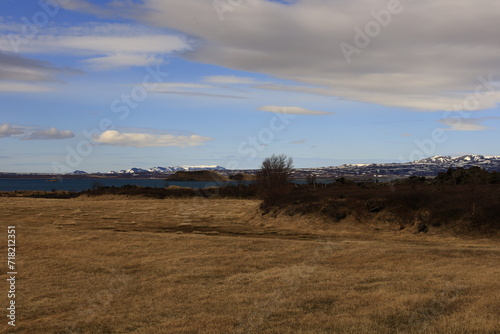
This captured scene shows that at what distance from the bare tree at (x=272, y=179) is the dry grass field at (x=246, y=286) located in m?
17.6

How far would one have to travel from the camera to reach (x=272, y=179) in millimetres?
48344

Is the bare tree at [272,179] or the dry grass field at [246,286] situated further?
the bare tree at [272,179]

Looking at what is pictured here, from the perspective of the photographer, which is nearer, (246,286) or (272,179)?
(246,286)

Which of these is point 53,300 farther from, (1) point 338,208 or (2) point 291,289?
(1) point 338,208

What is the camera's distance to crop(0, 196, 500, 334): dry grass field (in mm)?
11438

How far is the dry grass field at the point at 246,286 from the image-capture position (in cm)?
1144

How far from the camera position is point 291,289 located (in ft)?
49.6

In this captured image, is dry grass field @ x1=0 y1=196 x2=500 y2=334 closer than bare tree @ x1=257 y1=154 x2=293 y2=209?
Yes

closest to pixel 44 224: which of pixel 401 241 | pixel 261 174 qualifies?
pixel 261 174

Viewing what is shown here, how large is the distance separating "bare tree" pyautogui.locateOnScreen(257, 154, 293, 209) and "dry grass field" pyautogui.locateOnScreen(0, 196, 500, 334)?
17559 mm

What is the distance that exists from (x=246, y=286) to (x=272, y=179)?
3284 cm

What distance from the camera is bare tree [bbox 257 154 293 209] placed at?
46.7 meters

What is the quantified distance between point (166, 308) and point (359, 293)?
6.16 metres

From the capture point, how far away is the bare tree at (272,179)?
46688mm
